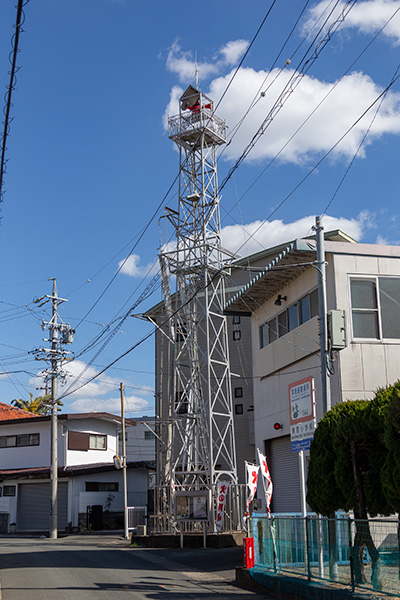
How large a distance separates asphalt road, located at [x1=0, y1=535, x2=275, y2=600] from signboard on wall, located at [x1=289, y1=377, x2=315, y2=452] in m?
3.26

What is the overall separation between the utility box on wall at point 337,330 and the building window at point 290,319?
4448 millimetres

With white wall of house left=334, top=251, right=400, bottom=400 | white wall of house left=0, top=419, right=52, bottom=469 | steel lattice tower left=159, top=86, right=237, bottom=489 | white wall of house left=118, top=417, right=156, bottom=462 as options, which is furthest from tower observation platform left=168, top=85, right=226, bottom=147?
white wall of house left=118, top=417, right=156, bottom=462

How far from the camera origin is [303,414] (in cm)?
A: 1480

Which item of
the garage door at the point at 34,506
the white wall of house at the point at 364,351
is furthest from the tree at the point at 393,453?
the garage door at the point at 34,506

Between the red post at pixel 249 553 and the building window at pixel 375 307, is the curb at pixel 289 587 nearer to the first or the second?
the red post at pixel 249 553

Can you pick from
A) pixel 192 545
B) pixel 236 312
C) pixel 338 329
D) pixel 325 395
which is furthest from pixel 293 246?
pixel 192 545

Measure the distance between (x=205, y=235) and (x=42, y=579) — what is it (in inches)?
611

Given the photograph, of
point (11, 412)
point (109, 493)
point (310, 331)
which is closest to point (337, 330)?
point (310, 331)

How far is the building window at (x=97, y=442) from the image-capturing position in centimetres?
4603

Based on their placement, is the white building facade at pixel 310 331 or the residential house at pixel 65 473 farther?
the residential house at pixel 65 473

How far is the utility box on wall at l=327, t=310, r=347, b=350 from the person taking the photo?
14.3 metres

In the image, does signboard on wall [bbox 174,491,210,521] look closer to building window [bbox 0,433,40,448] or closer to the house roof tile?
building window [bbox 0,433,40,448]

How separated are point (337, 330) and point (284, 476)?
338 inches

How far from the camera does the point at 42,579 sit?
15.4 metres
